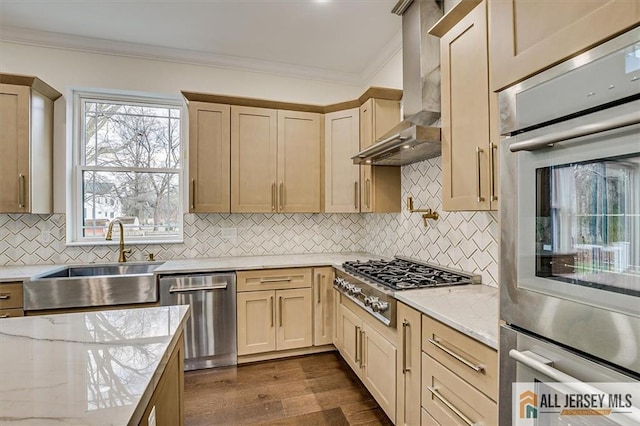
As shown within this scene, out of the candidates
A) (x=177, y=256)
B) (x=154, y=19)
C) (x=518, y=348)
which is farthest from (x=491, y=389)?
(x=154, y=19)

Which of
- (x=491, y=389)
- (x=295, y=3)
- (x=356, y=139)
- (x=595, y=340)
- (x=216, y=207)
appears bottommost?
(x=491, y=389)

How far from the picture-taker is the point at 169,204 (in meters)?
3.37

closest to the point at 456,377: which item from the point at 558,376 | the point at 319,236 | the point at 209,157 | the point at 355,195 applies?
the point at 558,376

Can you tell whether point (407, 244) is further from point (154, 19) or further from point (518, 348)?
point (154, 19)

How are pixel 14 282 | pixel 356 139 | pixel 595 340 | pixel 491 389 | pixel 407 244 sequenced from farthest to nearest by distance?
pixel 356 139 < pixel 407 244 < pixel 14 282 < pixel 491 389 < pixel 595 340

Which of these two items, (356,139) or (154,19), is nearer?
(154,19)

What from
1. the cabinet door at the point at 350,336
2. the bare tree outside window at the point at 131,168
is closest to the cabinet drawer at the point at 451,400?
the cabinet door at the point at 350,336

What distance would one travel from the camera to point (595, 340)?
2.44 ft

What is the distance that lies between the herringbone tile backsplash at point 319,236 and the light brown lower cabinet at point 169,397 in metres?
1.83

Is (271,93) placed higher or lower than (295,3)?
lower

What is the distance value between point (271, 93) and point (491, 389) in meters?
3.32

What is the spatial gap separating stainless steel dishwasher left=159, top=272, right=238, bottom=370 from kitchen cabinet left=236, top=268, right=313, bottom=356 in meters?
0.09

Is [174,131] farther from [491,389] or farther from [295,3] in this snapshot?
[491,389]

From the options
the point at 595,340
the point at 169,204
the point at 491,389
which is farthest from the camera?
the point at 169,204
